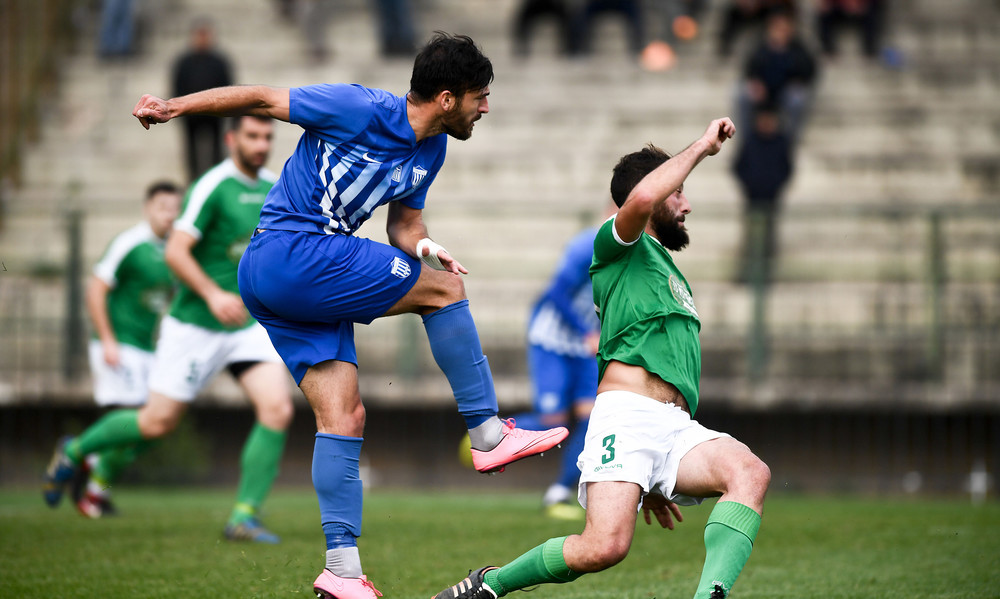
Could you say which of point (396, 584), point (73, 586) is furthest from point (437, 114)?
point (73, 586)

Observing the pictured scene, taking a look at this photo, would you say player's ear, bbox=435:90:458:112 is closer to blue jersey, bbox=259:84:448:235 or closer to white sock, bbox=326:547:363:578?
blue jersey, bbox=259:84:448:235

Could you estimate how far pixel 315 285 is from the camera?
5051 mm

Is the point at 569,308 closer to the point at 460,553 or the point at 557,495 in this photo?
the point at 557,495

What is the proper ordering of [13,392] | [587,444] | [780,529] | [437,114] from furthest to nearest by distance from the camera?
[13,392] < [780,529] < [437,114] < [587,444]

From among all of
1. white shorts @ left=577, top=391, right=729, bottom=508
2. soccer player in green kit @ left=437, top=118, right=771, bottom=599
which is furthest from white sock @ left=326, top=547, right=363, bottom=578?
white shorts @ left=577, top=391, right=729, bottom=508

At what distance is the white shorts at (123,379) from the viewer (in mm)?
9766

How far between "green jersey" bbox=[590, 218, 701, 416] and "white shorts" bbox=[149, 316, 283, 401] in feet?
12.0

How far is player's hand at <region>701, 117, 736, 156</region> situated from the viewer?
4633mm

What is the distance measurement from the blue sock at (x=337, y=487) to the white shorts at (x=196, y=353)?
9.65 feet

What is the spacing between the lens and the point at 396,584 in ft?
19.5

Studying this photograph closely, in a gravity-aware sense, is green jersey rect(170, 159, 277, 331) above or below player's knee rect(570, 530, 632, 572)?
above

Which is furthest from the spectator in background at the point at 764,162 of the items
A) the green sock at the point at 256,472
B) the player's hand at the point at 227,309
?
the player's hand at the point at 227,309

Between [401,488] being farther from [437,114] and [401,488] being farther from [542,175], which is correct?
[437,114]

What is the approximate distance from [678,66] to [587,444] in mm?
13352
